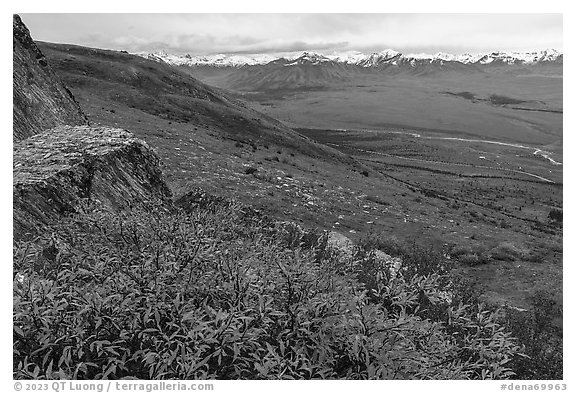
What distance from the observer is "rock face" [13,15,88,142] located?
13.9 m

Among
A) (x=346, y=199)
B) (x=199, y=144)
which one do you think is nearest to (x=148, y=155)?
(x=346, y=199)

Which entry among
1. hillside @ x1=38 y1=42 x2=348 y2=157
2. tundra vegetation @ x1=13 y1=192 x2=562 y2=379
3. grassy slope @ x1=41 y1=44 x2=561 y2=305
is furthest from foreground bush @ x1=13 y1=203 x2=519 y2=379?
hillside @ x1=38 y1=42 x2=348 y2=157

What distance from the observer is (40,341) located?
3.77m

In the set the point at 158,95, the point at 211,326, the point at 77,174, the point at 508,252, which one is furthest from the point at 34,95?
the point at 158,95

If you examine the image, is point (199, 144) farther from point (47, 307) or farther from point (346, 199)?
point (47, 307)

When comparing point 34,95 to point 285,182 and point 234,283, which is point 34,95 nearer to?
point 234,283

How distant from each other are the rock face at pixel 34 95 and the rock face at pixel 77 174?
11.2 ft

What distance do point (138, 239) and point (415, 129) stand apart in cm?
20616

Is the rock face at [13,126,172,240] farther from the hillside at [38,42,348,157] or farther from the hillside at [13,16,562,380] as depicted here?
the hillside at [38,42,348,157]

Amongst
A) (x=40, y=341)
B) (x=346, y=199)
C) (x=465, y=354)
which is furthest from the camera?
(x=346, y=199)

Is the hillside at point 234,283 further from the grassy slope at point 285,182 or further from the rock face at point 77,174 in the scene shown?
the grassy slope at point 285,182

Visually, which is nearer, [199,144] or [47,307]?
[47,307]
